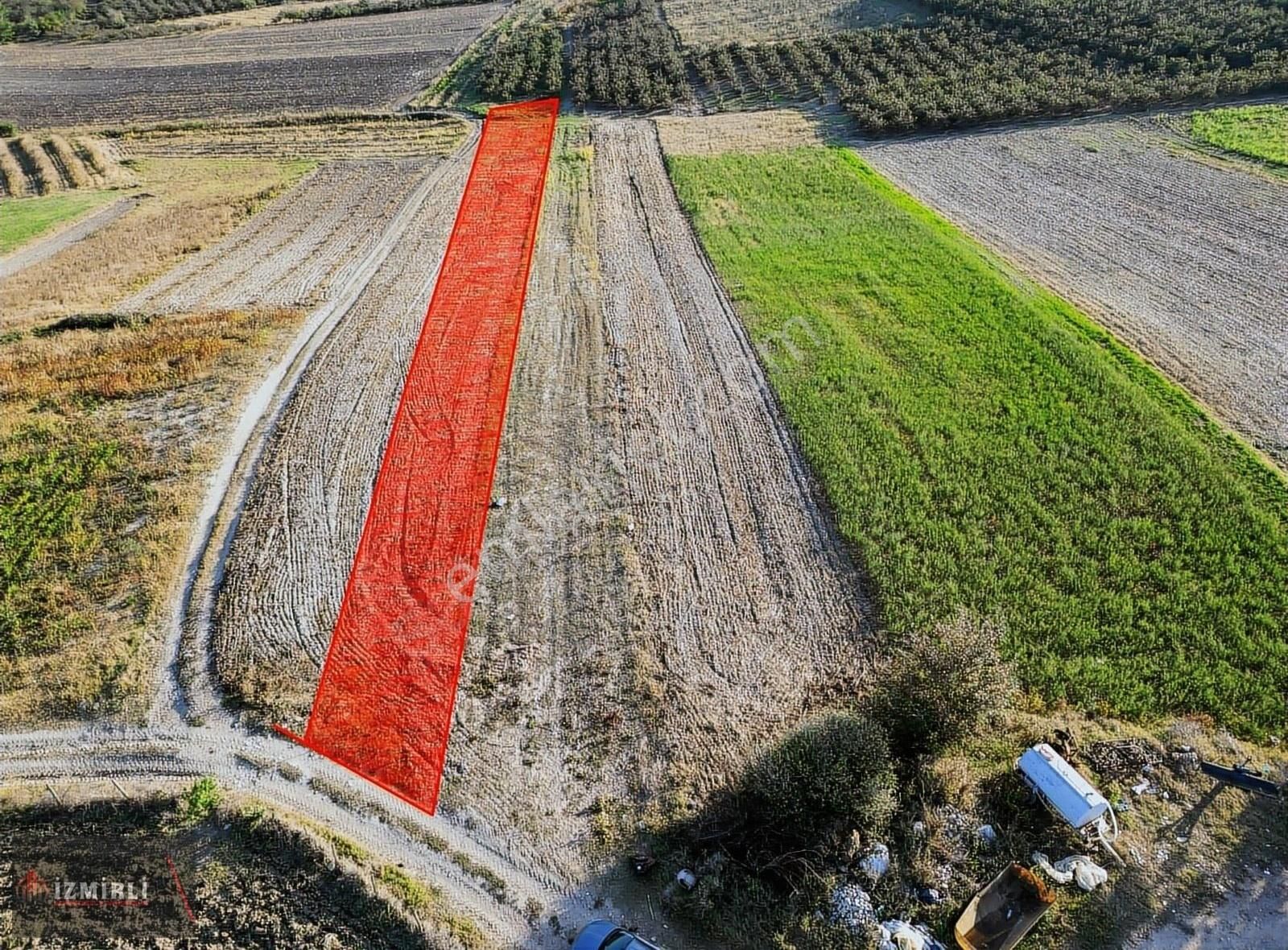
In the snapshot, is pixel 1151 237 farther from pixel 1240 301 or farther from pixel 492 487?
pixel 492 487

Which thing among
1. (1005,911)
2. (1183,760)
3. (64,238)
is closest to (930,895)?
(1005,911)

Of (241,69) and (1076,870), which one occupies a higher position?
(241,69)

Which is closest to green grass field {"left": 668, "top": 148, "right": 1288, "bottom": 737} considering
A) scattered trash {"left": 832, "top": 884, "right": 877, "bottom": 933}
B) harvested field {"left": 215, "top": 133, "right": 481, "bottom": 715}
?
scattered trash {"left": 832, "top": 884, "right": 877, "bottom": 933}

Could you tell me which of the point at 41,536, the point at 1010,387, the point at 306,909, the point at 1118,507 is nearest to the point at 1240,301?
the point at 1010,387

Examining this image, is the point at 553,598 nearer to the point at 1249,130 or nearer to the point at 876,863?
the point at 876,863

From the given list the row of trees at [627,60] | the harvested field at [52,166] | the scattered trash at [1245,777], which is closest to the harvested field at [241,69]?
the harvested field at [52,166]

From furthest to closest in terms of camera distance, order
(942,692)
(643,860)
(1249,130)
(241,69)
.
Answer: (241,69) < (1249,130) < (942,692) < (643,860)
